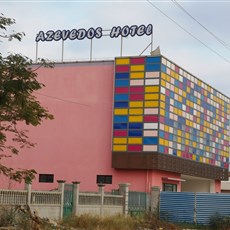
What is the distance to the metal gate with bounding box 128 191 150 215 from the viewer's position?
32.2 meters

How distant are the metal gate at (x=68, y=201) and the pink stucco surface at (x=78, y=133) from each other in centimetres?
1143

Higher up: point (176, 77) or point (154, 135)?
point (176, 77)

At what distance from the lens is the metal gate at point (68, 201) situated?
2630 cm

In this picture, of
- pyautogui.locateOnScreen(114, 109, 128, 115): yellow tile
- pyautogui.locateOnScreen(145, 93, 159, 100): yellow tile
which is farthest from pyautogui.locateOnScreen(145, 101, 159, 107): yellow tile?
pyautogui.locateOnScreen(114, 109, 128, 115): yellow tile

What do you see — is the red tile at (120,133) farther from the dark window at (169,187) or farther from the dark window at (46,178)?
the dark window at (46,178)

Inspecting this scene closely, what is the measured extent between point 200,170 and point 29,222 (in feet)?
98.9

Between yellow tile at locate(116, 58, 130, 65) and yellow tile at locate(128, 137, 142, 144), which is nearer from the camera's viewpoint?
yellow tile at locate(128, 137, 142, 144)

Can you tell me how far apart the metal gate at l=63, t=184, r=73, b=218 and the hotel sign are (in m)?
→ 16.3

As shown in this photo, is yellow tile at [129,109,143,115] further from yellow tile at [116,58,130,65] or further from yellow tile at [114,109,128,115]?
yellow tile at [116,58,130,65]

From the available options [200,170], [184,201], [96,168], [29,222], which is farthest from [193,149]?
[29,222]

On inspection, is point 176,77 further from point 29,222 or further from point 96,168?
point 29,222

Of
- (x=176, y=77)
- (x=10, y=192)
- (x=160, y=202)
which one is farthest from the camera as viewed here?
(x=176, y=77)

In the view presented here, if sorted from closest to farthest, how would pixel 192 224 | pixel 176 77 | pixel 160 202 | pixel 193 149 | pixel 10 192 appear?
pixel 10 192 → pixel 192 224 → pixel 160 202 → pixel 176 77 → pixel 193 149

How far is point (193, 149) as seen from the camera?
146 feet
